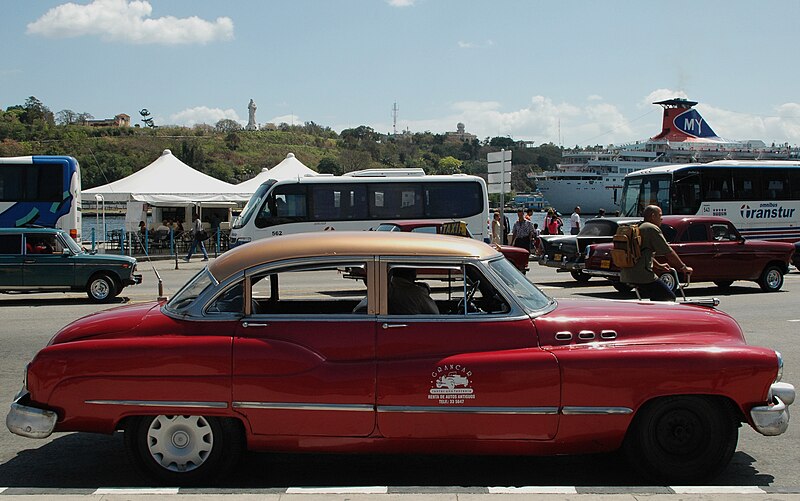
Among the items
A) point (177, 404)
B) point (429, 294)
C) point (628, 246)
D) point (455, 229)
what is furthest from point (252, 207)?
point (177, 404)

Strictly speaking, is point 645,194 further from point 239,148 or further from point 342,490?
point 239,148

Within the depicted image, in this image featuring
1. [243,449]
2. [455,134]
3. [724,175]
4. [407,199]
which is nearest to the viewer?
[243,449]

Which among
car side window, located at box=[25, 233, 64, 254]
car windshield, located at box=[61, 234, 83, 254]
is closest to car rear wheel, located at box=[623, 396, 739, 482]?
car windshield, located at box=[61, 234, 83, 254]

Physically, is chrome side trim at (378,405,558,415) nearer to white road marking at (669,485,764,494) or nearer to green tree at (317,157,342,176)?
white road marking at (669,485,764,494)

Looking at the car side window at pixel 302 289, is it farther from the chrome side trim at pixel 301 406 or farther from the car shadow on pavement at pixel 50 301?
the car shadow on pavement at pixel 50 301

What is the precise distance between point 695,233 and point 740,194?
11901 millimetres

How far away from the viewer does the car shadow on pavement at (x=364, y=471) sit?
5309mm

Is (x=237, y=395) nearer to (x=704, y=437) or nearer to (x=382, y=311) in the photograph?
(x=382, y=311)

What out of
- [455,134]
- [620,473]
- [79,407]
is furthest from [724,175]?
[455,134]

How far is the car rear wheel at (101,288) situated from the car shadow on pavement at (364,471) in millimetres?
10364

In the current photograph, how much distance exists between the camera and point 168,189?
33.4m

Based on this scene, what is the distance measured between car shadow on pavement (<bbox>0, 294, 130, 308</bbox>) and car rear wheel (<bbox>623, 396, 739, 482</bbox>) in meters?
12.5

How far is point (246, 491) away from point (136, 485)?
0.85 m

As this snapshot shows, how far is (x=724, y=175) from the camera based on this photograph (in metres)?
27.9
